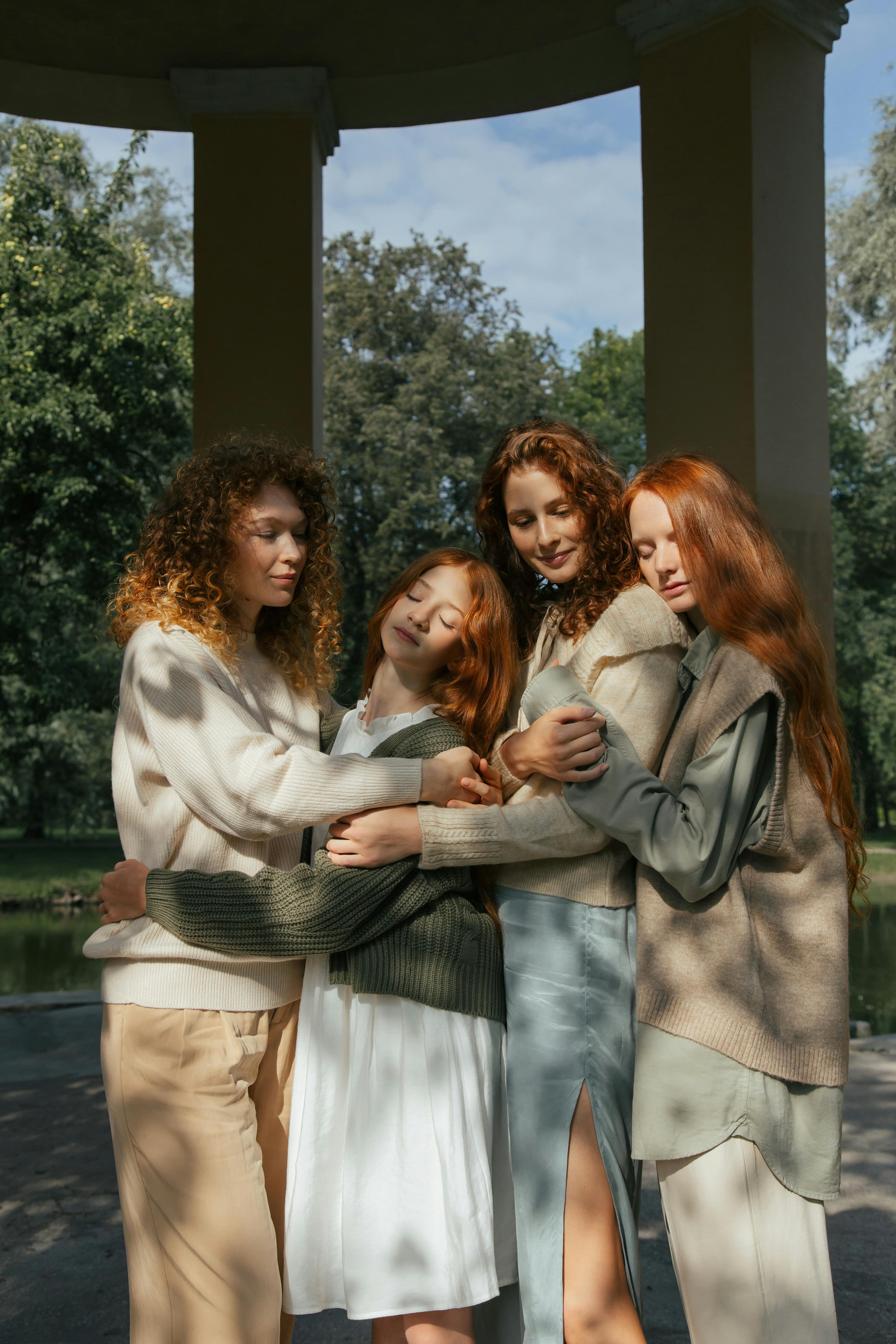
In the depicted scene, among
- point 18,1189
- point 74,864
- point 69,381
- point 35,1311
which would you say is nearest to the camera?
point 35,1311

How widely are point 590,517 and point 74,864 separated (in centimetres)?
2050

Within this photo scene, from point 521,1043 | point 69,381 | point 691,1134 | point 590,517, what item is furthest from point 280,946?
point 69,381

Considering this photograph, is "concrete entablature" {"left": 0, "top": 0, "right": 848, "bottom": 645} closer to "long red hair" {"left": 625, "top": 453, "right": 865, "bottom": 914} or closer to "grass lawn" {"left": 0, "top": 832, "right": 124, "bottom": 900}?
"long red hair" {"left": 625, "top": 453, "right": 865, "bottom": 914}

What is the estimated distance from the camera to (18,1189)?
383cm

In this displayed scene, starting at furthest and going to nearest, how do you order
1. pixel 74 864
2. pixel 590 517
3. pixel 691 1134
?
pixel 74 864 → pixel 590 517 → pixel 691 1134

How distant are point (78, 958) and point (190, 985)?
11739 millimetres

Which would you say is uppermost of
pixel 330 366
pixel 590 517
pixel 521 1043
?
pixel 330 366

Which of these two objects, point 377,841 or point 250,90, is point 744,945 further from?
point 250,90

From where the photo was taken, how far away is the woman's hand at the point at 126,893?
80.7 inches

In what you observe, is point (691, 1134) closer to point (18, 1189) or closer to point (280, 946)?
point (280, 946)

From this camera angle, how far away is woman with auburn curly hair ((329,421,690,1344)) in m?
1.98

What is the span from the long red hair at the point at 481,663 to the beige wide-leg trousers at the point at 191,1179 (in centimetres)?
70

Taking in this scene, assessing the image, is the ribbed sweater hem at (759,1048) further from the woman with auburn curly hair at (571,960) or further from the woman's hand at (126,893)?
the woman's hand at (126,893)

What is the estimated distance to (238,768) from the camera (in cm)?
200
